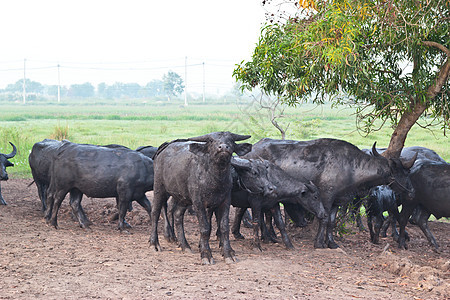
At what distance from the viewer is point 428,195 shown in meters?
10.1

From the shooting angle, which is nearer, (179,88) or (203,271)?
(203,271)

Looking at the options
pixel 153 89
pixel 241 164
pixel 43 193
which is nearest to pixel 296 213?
pixel 241 164

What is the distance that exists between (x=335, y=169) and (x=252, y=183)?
5.91ft

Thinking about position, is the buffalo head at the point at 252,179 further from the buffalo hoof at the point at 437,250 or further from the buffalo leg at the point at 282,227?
the buffalo hoof at the point at 437,250

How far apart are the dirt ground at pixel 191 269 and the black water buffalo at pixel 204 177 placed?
0.41 metres

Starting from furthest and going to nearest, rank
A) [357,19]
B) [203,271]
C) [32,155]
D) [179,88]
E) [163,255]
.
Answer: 1. [179,88]
2. [32,155]
3. [357,19]
4. [163,255]
5. [203,271]

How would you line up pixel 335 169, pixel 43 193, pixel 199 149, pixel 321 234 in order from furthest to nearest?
pixel 43 193
pixel 335 169
pixel 321 234
pixel 199 149

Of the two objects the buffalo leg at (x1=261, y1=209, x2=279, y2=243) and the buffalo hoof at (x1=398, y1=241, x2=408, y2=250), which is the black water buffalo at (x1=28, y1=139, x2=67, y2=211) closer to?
the buffalo leg at (x1=261, y1=209, x2=279, y2=243)

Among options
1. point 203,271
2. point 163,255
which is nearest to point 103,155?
point 163,255

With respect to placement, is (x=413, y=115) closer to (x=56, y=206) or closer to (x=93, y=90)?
(x=56, y=206)

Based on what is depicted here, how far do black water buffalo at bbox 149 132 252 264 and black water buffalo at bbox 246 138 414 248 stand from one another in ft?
6.94

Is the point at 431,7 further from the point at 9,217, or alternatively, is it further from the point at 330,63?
the point at 9,217

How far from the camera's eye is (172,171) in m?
8.28

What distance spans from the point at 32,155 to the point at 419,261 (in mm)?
8597
